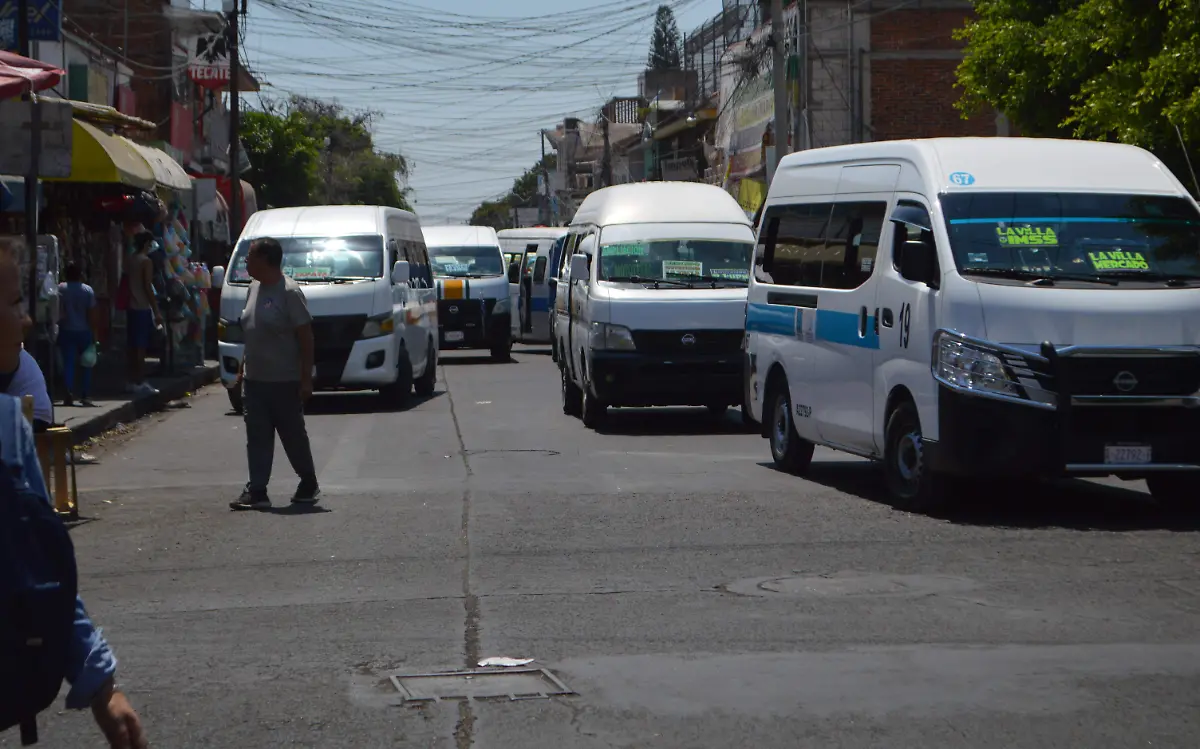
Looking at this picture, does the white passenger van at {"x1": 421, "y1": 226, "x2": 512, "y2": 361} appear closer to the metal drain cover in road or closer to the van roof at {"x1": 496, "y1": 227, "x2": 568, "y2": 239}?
the van roof at {"x1": 496, "y1": 227, "x2": 568, "y2": 239}

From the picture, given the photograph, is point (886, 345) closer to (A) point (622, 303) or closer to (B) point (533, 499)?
(B) point (533, 499)

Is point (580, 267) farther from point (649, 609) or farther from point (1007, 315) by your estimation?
point (649, 609)

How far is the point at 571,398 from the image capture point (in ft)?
62.6

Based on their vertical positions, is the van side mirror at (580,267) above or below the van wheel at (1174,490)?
above

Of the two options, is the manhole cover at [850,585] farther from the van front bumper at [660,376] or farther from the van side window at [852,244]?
the van front bumper at [660,376]

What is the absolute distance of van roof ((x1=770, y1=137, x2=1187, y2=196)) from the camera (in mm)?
10898

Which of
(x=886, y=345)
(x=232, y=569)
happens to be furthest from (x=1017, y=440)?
(x=232, y=569)

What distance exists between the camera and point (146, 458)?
15.3 metres

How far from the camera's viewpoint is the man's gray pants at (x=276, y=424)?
1162 centimetres

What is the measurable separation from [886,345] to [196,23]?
117 feet

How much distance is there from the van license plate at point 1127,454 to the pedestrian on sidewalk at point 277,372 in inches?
206

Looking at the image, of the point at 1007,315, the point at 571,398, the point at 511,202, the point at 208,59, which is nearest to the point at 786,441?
the point at 1007,315

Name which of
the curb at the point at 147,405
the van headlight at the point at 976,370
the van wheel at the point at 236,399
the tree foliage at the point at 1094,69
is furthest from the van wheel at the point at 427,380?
the van headlight at the point at 976,370

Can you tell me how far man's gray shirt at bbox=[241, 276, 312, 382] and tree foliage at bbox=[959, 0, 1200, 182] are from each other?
29.6 feet
